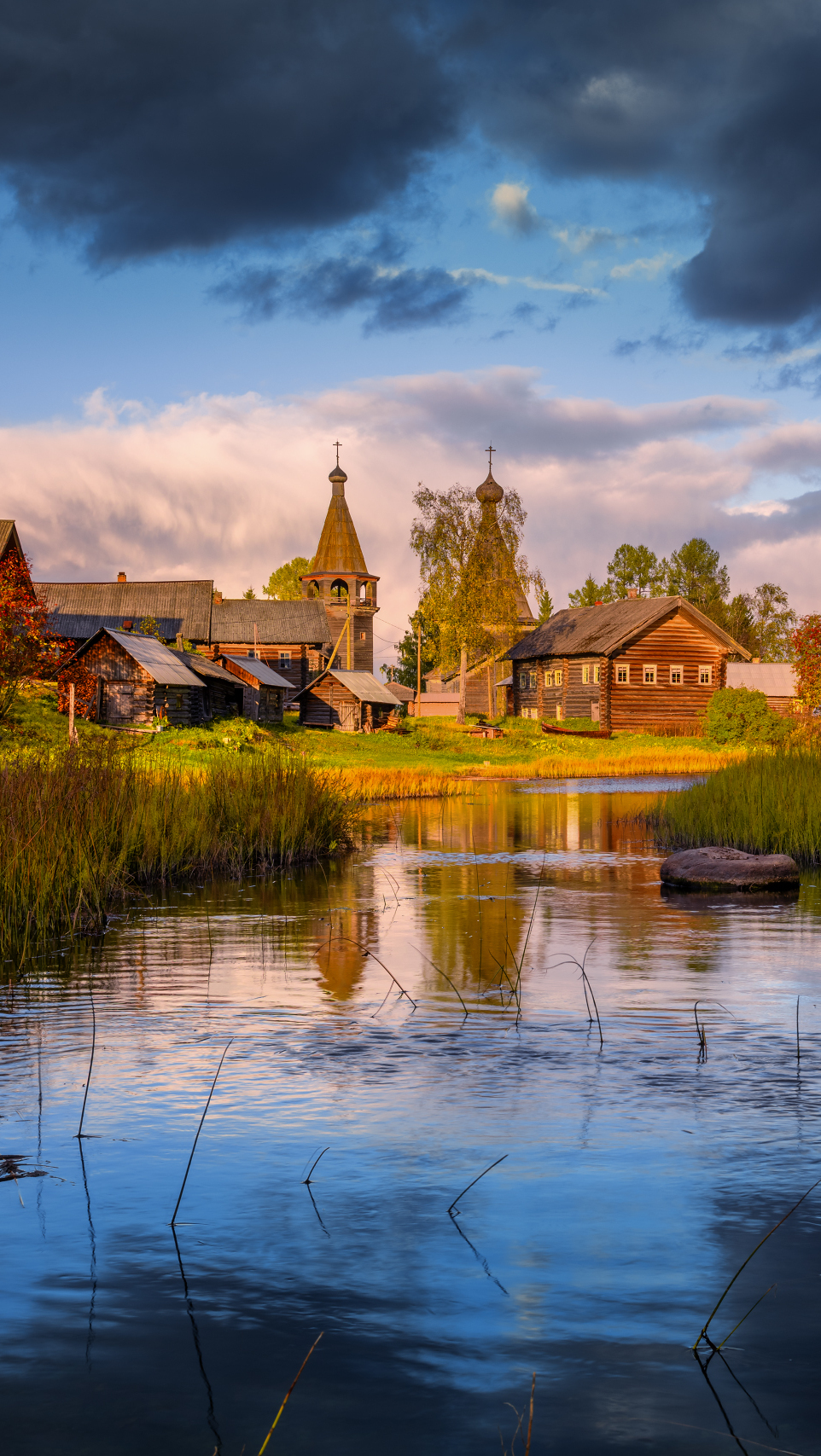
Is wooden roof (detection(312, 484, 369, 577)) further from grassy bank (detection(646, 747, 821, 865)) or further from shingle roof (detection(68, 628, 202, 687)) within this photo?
grassy bank (detection(646, 747, 821, 865))

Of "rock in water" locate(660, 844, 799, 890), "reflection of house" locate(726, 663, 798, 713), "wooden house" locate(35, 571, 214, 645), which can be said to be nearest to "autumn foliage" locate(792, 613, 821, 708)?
"rock in water" locate(660, 844, 799, 890)

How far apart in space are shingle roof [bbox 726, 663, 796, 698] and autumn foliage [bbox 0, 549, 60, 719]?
48.3 metres

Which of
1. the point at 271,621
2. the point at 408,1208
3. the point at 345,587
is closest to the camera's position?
the point at 408,1208

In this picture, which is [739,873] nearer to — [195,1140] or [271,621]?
[195,1140]

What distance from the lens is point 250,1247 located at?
15.5 feet

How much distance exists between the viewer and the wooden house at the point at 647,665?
6481 centimetres

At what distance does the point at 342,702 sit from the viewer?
236 feet

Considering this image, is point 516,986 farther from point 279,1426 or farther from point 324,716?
point 324,716

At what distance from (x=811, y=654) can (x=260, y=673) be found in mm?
39266

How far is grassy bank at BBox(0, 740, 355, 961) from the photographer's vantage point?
11.8 metres

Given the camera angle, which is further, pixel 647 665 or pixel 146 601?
pixel 146 601

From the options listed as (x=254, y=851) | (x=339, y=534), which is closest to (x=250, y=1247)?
(x=254, y=851)

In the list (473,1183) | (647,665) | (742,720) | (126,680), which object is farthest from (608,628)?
(473,1183)

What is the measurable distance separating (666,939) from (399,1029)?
14.5 ft
